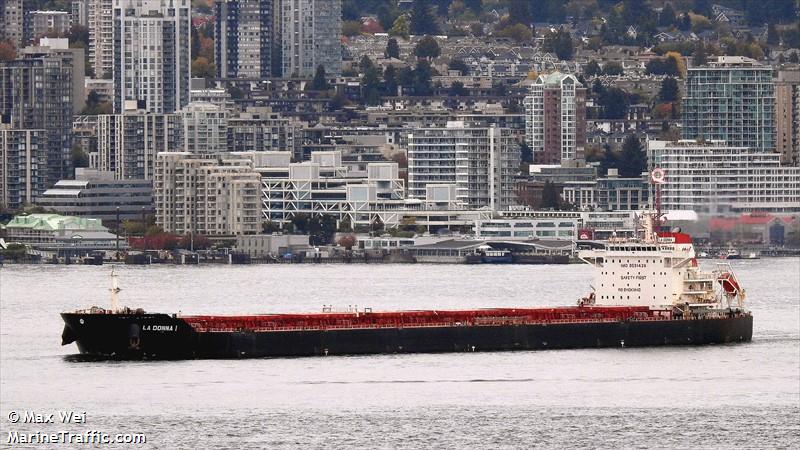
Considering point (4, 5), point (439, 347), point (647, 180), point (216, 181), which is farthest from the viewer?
point (4, 5)

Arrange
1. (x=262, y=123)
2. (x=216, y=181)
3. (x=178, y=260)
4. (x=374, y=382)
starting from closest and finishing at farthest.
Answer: (x=374, y=382), (x=178, y=260), (x=216, y=181), (x=262, y=123)

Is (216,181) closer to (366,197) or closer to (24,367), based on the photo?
(366,197)

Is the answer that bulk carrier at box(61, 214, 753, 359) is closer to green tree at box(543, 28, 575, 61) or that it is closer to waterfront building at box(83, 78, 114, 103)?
waterfront building at box(83, 78, 114, 103)

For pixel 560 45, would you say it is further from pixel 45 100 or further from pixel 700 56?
pixel 45 100

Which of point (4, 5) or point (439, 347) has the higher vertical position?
point (4, 5)

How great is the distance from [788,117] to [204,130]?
105 ft

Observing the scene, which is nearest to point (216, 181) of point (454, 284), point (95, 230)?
point (95, 230)

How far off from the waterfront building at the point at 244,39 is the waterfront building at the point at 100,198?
44253 mm

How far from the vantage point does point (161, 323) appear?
6625 centimetres

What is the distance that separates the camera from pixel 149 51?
16512 cm

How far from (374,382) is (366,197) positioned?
76122 millimetres

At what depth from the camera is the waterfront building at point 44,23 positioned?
188125mm

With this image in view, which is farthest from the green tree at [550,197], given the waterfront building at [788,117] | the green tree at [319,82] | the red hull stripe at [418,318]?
the red hull stripe at [418,318]

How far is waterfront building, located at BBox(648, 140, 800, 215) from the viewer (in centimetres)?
13825
